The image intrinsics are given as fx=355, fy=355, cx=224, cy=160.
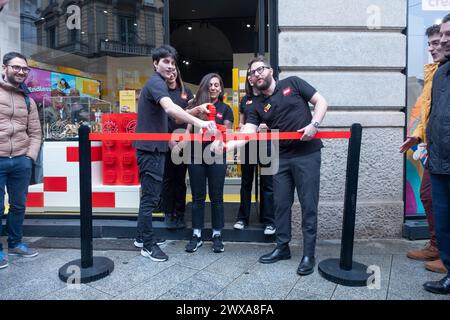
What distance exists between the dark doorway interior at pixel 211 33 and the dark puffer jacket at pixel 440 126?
6.12 meters

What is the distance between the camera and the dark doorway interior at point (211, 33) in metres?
8.45

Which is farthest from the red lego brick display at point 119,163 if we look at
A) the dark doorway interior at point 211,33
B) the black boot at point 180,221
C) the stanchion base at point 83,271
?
the dark doorway interior at point 211,33

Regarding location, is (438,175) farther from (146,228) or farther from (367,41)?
(146,228)

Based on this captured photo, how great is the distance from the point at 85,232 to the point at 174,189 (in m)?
1.29

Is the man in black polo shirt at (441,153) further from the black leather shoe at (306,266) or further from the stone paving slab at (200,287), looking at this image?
the stone paving slab at (200,287)

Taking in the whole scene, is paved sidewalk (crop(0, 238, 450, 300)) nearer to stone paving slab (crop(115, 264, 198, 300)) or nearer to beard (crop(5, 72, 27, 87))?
stone paving slab (crop(115, 264, 198, 300))

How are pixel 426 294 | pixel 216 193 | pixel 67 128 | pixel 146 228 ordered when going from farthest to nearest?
1. pixel 67 128
2. pixel 216 193
3. pixel 146 228
4. pixel 426 294

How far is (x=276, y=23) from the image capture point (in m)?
4.16

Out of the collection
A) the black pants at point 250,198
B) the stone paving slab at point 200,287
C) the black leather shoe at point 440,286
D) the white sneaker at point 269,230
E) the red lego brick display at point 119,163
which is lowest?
the stone paving slab at point 200,287

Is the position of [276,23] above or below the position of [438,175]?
above

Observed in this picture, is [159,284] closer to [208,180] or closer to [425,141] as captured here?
[208,180]

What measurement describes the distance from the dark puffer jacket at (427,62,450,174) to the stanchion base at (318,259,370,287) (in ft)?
3.41

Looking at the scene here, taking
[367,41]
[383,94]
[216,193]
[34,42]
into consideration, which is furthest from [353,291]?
[34,42]
